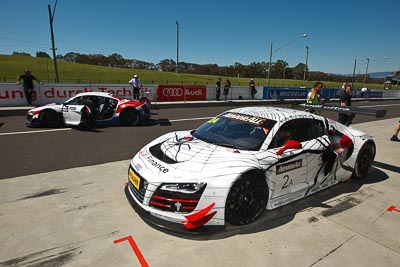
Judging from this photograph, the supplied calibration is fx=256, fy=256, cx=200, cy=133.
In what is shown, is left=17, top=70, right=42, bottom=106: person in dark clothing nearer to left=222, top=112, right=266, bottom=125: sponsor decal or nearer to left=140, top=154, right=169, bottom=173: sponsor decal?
left=140, top=154, right=169, bottom=173: sponsor decal

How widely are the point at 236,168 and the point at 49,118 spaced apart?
788 centimetres

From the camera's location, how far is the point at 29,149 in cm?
599

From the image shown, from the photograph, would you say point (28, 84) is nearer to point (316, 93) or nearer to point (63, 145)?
point (63, 145)

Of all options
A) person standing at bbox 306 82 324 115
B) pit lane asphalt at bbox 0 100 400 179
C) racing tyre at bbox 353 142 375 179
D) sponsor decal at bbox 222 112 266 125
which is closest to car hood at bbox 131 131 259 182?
sponsor decal at bbox 222 112 266 125

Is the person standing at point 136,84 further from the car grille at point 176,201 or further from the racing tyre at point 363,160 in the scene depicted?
the car grille at point 176,201

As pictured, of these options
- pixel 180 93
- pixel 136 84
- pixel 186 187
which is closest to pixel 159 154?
pixel 186 187

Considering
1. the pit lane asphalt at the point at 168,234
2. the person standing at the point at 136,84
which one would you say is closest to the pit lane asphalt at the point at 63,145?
the pit lane asphalt at the point at 168,234

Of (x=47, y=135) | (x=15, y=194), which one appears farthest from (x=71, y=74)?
(x=15, y=194)

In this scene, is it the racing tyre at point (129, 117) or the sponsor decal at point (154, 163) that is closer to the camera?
the sponsor decal at point (154, 163)

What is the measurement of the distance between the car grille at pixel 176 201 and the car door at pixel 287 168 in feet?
3.44

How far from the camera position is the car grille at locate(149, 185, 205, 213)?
2.64 m

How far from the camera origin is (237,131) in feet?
11.9

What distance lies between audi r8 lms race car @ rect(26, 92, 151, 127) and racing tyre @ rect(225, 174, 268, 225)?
7063mm

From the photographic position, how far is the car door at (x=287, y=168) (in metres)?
3.20
